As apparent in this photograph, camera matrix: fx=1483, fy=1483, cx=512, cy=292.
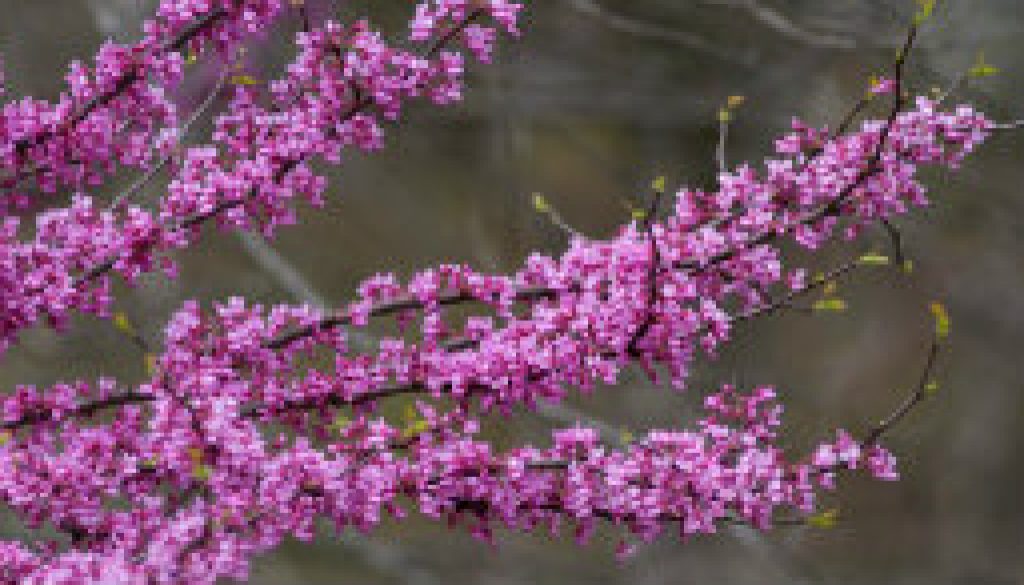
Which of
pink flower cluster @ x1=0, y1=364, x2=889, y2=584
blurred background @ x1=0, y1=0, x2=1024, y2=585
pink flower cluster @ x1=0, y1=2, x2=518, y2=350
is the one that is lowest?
pink flower cluster @ x1=0, y1=364, x2=889, y2=584

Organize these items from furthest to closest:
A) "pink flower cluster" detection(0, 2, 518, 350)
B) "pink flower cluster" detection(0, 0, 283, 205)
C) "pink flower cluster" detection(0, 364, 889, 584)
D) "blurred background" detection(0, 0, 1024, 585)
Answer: "blurred background" detection(0, 0, 1024, 585)
"pink flower cluster" detection(0, 0, 283, 205)
"pink flower cluster" detection(0, 2, 518, 350)
"pink flower cluster" detection(0, 364, 889, 584)

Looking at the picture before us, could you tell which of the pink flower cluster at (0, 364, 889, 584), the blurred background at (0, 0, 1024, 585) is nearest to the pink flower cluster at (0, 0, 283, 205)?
the pink flower cluster at (0, 364, 889, 584)

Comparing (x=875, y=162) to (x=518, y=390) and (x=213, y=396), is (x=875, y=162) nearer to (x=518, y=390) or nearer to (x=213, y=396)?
(x=518, y=390)

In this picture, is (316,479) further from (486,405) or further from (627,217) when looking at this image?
(627,217)

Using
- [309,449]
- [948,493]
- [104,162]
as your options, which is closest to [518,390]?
[309,449]

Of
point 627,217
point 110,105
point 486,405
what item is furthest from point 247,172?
point 627,217

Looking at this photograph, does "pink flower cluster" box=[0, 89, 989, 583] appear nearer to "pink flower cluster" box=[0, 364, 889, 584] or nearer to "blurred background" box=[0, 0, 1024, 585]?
"pink flower cluster" box=[0, 364, 889, 584]

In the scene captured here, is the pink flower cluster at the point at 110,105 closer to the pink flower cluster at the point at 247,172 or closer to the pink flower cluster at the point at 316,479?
the pink flower cluster at the point at 247,172
